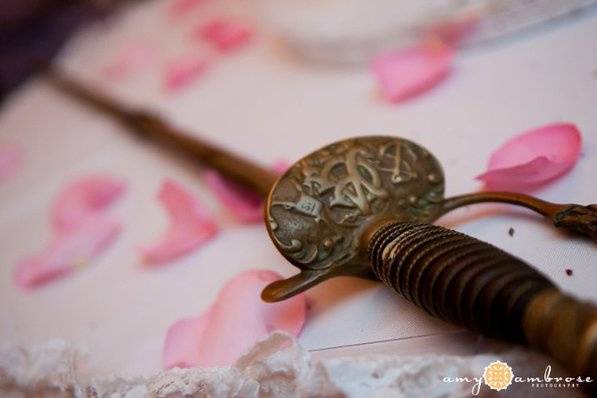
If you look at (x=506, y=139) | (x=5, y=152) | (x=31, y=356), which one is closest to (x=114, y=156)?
(x=5, y=152)

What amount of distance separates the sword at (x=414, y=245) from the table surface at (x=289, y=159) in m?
0.03

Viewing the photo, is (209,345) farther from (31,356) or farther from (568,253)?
(568,253)

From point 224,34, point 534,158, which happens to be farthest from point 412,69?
point 224,34

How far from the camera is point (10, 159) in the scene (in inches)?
40.4

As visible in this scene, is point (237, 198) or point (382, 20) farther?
point (382, 20)

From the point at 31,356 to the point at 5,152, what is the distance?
0.72 meters

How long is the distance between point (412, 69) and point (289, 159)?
192 mm

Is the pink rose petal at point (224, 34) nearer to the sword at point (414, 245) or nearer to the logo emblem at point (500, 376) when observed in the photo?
the sword at point (414, 245)

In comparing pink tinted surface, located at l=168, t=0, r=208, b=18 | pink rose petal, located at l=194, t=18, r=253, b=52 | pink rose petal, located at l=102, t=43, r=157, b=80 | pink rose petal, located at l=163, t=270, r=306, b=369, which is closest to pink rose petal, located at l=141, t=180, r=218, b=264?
pink rose petal, located at l=163, t=270, r=306, b=369

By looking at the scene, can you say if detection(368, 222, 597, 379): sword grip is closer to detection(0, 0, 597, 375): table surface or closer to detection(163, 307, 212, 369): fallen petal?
detection(0, 0, 597, 375): table surface

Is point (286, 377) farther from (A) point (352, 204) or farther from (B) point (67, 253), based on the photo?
(B) point (67, 253)

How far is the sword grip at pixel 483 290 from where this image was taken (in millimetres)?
281

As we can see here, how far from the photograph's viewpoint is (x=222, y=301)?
0.47m

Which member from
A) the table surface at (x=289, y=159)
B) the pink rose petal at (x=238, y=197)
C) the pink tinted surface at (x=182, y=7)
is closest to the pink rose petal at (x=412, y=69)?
the table surface at (x=289, y=159)
